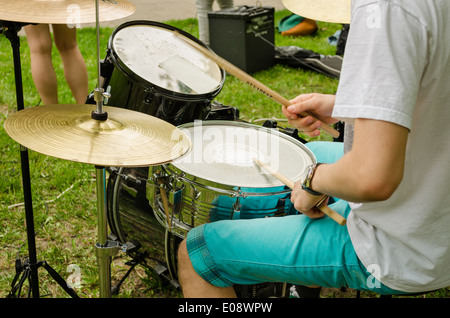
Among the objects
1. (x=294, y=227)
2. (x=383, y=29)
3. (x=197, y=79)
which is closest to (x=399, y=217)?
(x=294, y=227)

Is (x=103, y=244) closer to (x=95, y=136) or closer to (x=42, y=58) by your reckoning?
(x=95, y=136)

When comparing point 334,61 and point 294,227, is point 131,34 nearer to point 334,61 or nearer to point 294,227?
point 294,227

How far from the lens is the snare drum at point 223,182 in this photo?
1.38m

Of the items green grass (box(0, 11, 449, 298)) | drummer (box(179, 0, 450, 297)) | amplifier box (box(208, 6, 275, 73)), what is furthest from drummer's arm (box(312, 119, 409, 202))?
amplifier box (box(208, 6, 275, 73))

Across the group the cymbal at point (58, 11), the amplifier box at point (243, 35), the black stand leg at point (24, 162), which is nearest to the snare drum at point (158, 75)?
the cymbal at point (58, 11)

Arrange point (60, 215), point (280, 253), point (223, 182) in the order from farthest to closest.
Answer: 1. point (60, 215)
2. point (223, 182)
3. point (280, 253)

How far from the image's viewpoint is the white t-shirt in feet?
2.85

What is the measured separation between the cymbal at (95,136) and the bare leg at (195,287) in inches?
Answer: 10.7

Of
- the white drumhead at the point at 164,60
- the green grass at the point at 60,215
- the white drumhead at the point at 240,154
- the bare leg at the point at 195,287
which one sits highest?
the white drumhead at the point at 164,60

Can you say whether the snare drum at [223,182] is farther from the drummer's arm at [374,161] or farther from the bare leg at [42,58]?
the bare leg at [42,58]

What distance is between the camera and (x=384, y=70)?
0.87 meters

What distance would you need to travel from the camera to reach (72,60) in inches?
115

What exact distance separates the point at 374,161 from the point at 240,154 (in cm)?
69

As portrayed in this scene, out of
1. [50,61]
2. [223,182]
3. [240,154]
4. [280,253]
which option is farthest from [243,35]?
[280,253]
